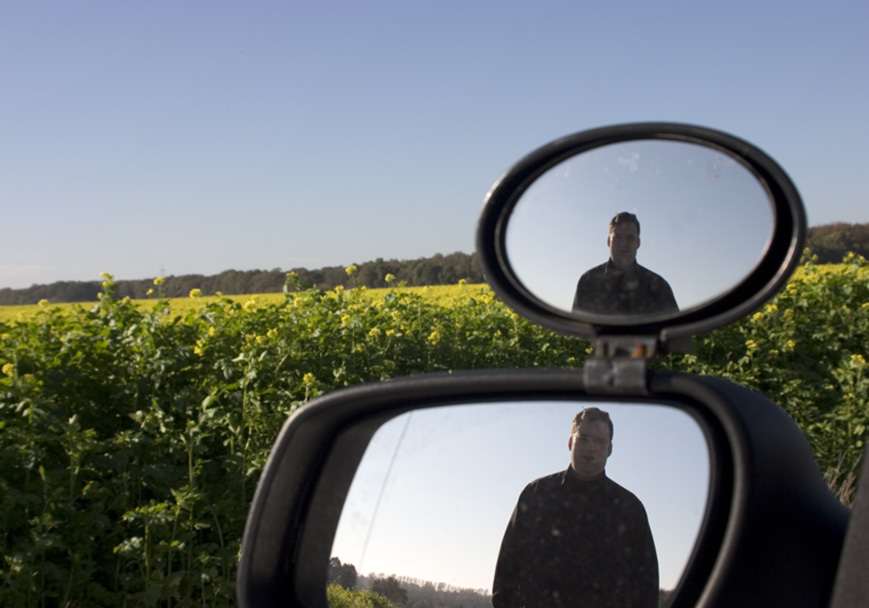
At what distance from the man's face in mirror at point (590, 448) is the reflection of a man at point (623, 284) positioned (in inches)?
6.9

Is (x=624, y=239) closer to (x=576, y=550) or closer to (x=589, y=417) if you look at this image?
(x=589, y=417)

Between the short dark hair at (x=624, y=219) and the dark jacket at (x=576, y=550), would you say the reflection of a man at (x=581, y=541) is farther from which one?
the short dark hair at (x=624, y=219)

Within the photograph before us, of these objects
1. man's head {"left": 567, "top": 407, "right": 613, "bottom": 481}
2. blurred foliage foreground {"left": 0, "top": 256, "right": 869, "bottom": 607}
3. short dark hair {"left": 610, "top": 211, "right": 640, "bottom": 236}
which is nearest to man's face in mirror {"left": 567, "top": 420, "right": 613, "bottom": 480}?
man's head {"left": 567, "top": 407, "right": 613, "bottom": 481}

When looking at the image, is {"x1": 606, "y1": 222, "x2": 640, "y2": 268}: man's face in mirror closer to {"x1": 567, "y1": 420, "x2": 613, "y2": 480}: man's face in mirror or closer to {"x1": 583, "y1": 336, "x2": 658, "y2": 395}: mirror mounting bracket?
{"x1": 583, "y1": 336, "x2": 658, "y2": 395}: mirror mounting bracket

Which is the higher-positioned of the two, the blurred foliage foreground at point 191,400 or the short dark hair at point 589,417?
the short dark hair at point 589,417

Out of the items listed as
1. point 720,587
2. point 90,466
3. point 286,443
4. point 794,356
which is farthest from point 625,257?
point 794,356

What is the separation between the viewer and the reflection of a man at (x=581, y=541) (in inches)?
47.1

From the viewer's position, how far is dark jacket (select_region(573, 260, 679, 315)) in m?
1.24

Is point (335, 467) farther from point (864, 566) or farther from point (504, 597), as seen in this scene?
point (864, 566)

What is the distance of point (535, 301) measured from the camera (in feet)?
4.33

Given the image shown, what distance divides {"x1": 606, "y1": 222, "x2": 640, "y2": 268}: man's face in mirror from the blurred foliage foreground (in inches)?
144

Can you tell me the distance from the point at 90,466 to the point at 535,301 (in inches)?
159

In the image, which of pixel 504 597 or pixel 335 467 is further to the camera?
pixel 335 467

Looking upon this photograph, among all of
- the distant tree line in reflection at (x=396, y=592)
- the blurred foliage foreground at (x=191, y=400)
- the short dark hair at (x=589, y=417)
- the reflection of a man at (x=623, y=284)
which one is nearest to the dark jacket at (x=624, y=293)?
the reflection of a man at (x=623, y=284)
